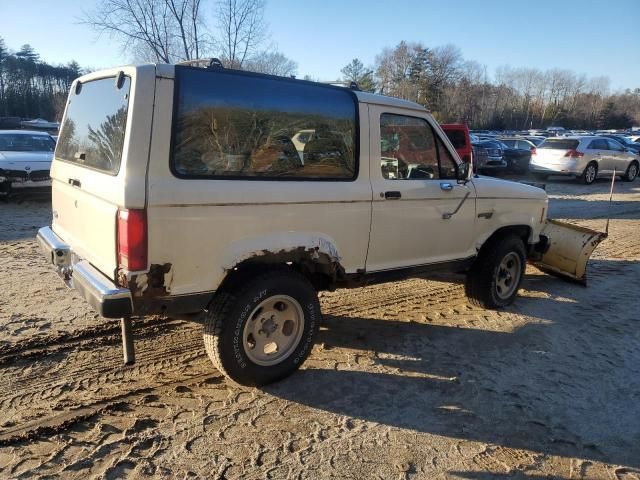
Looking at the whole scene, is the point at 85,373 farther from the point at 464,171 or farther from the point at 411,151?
the point at 464,171

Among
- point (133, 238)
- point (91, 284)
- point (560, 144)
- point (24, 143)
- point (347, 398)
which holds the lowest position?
point (347, 398)

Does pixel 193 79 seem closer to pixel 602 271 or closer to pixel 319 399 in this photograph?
pixel 319 399

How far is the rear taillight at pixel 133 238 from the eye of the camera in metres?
2.85

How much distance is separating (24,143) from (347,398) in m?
11.0

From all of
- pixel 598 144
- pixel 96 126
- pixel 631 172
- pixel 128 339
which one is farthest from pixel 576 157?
pixel 128 339

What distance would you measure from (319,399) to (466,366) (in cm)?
136

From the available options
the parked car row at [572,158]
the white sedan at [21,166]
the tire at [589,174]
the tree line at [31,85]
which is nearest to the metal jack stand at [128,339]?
the white sedan at [21,166]

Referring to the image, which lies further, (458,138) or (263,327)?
(458,138)

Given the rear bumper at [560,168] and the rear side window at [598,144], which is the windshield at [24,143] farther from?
the rear side window at [598,144]

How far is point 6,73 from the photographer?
187ft

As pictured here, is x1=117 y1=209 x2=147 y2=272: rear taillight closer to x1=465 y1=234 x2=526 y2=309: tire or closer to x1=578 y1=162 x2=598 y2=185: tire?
x1=465 y1=234 x2=526 y2=309: tire

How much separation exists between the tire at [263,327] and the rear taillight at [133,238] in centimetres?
66

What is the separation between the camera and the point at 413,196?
420cm

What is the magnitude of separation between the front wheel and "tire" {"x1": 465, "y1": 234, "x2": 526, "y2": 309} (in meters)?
18.4
